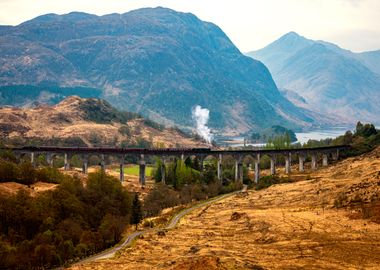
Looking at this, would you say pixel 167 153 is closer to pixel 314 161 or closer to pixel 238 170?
pixel 238 170

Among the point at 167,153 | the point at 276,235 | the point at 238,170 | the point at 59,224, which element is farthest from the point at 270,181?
the point at 59,224

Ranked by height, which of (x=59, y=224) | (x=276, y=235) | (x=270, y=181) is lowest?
(x=276, y=235)

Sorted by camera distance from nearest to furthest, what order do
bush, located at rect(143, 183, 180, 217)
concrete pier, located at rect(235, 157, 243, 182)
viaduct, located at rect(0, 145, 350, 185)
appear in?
1. bush, located at rect(143, 183, 180, 217)
2. concrete pier, located at rect(235, 157, 243, 182)
3. viaduct, located at rect(0, 145, 350, 185)

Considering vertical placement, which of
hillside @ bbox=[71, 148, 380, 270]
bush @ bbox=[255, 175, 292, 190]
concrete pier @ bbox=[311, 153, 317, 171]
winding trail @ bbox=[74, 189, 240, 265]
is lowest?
winding trail @ bbox=[74, 189, 240, 265]

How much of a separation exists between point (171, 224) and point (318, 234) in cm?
2526

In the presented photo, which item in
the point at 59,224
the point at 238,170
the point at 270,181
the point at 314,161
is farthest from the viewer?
the point at 314,161

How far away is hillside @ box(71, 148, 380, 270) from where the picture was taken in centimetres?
6003

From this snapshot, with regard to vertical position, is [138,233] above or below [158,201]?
below

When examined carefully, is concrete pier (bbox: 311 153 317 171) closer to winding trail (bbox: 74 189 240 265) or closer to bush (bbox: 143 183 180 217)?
winding trail (bbox: 74 189 240 265)

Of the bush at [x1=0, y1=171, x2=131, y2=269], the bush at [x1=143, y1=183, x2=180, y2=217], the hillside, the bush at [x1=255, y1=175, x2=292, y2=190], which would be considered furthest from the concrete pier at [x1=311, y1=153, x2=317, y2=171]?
the bush at [x1=0, y1=171, x2=131, y2=269]

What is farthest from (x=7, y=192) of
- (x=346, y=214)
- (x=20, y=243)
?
(x=346, y=214)

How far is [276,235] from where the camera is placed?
246 ft

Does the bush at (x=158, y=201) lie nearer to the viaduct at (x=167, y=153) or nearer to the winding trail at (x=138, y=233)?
the winding trail at (x=138, y=233)

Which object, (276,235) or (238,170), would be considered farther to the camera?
(238,170)
